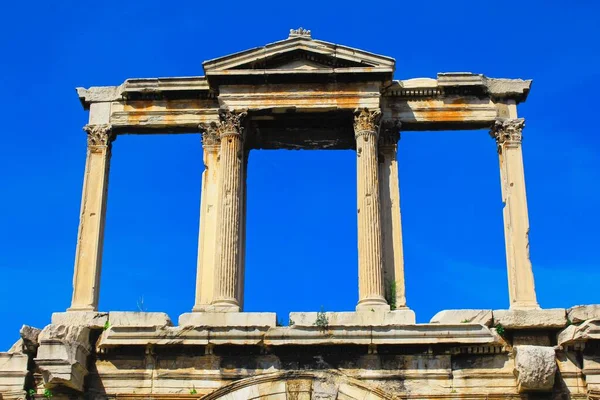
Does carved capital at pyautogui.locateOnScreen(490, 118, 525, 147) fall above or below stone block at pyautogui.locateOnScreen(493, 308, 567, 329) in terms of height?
above

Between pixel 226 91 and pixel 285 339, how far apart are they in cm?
431

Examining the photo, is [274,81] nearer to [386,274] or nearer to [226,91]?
[226,91]

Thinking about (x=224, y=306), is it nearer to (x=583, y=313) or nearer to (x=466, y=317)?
(x=466, y=317)

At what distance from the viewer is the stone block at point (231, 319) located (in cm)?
1374

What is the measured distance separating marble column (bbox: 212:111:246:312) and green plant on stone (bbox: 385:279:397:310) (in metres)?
2.24

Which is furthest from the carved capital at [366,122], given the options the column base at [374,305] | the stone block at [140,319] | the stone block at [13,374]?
the stone block at [13,374]

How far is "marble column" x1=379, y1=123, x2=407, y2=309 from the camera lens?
14.8 meters

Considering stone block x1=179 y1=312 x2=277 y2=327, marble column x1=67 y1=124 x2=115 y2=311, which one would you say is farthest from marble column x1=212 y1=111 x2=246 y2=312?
marble column x1=67 y1=124 x2=115 y2=311

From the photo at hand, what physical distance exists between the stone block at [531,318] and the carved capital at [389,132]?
3428mm

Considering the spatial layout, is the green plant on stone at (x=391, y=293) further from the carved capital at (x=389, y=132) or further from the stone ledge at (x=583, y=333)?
the stone ledge at (x=583, y=333)

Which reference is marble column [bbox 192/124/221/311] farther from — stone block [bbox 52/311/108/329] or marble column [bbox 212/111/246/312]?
stone block [bbox 52/311/108/329]

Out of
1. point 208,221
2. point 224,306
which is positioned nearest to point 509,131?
point 208,221

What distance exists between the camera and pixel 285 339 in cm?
1365

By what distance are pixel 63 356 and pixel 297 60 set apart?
5954 millimetres
